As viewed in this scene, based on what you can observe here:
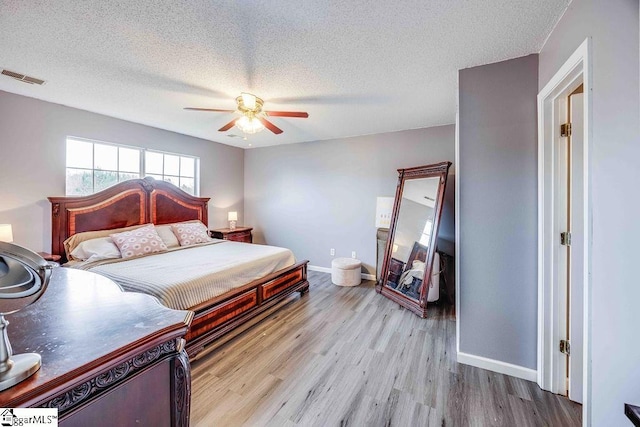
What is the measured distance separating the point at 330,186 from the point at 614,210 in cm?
387

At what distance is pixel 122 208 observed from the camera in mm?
3613

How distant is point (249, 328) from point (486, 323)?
2.19m

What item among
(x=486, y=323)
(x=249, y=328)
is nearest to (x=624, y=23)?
(x=486, y=323)

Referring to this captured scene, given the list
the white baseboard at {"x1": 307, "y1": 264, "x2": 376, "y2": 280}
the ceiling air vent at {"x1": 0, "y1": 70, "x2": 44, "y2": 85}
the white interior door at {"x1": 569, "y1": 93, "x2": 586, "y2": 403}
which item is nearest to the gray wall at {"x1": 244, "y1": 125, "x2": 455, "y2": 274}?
the white baseboard at {"x1": 307, "y1": 264, "x2": 376, "y2": 280}

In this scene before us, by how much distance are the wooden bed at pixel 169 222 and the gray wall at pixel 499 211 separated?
80.1 inches

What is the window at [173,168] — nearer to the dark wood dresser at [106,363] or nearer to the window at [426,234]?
the dark wood dresser at [106,363]

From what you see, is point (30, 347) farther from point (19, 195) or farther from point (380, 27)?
point (19, 195)

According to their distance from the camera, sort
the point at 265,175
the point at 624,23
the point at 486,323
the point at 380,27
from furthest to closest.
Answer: the point at 265,175 < the point at 486,323 < the point at 380,27 < the point at 624,23

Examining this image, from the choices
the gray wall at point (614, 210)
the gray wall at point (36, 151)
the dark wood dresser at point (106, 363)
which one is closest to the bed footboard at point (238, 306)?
the dark wood dresser at point (106, 363)

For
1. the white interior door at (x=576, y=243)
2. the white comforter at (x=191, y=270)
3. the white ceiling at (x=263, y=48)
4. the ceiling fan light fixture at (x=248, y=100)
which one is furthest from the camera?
the ceiling fan light fixture at (x=248, y=100)

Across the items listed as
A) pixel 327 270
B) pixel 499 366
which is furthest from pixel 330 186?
pixel 499 366

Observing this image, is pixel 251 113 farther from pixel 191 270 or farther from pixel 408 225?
pixel 408 225

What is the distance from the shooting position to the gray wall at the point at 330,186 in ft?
13.7

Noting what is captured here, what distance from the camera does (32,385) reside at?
2.00 ft
